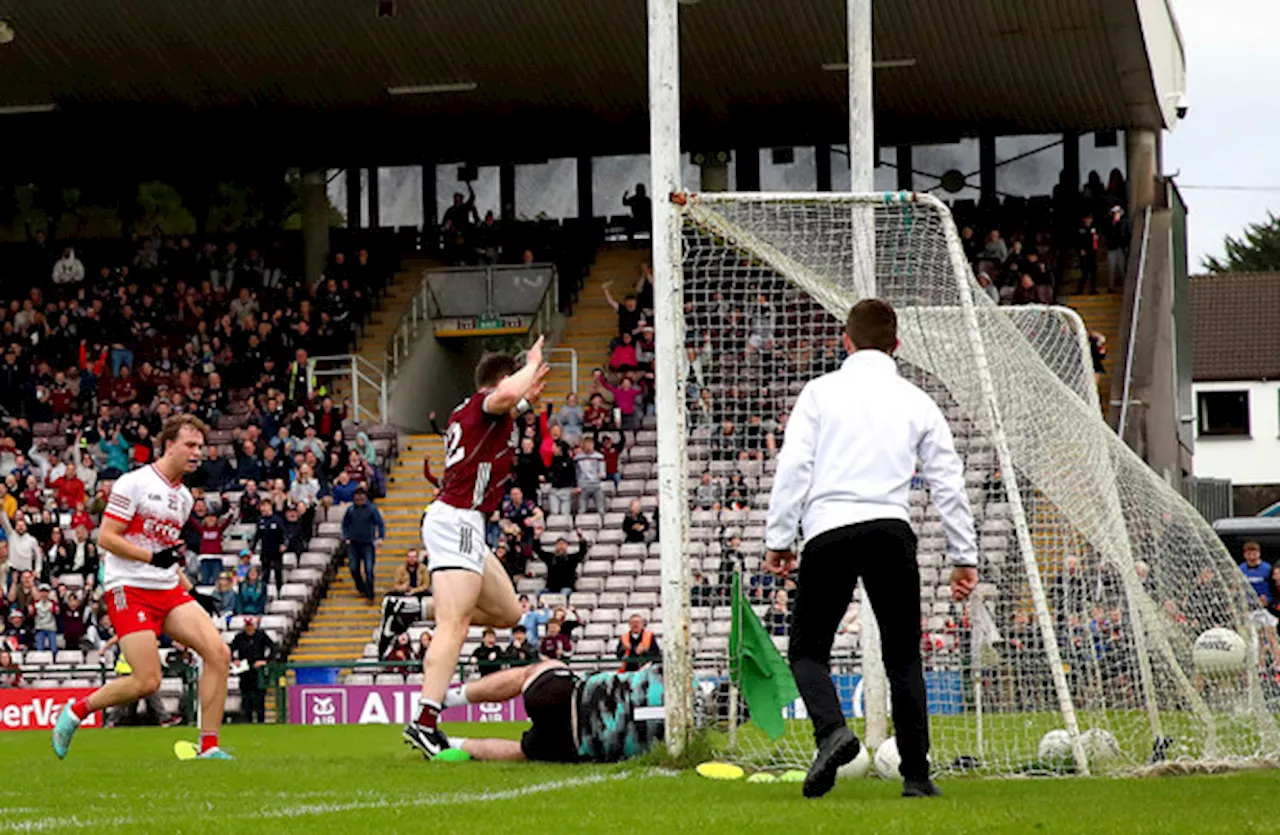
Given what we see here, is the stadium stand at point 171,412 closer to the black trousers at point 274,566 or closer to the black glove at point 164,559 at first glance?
the black trousers at point 274,566

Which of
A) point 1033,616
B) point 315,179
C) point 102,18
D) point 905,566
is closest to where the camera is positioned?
point 905,566

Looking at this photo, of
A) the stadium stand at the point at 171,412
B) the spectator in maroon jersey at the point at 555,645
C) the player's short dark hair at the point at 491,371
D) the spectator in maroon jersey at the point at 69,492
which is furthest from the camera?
the spectator in maroon jersey at the point at 69,492

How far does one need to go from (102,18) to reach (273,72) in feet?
11.8

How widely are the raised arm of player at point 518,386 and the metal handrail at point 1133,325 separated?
18.8 meters

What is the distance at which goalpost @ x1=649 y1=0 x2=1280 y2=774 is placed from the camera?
35.4 ft

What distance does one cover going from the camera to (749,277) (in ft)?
39.0

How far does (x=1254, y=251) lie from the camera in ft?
281

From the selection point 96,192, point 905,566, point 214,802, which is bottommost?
point 214,802

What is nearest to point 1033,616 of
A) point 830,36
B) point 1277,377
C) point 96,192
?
point 830,36

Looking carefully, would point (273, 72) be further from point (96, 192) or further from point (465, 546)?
point (465, 546)

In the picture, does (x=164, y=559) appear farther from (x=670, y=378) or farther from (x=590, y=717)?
(x=670, y=378)

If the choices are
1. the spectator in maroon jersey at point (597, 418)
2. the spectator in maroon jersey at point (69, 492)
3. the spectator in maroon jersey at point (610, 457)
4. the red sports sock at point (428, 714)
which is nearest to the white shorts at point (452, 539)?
the red sports sock at point (428, 714)

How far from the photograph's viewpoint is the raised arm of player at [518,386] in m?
11.1

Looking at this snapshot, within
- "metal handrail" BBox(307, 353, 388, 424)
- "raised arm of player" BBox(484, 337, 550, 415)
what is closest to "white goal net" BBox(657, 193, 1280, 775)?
"raised arm of player" BBox(484, 337, 550, 415)
